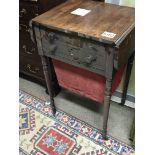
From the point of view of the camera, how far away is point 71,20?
109 cm

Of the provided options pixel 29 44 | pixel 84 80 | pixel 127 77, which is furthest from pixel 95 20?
pixel 29 44

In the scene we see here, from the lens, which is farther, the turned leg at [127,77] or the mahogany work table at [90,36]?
the turned leg at [127,77]

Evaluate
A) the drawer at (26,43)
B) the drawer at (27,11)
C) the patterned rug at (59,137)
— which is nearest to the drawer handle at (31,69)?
the drawer at (26,43)

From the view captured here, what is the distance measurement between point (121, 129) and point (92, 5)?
85 cm

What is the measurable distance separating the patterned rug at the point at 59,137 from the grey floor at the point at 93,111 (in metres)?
0.05

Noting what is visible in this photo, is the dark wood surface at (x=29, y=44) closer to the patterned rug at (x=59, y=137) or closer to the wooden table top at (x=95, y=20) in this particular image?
the wooden table top at (x=95, y=20)

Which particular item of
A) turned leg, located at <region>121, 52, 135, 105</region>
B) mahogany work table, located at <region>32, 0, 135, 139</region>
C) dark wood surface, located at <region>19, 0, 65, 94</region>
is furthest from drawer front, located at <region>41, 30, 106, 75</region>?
turned leg, located at <region>121, 52, 135, 105</region>

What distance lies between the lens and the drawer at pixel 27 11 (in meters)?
1.38

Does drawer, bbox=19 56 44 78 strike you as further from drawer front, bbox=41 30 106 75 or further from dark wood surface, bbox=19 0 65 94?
drawer front, bbox=41 30 106 75

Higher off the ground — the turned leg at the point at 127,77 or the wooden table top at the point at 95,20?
the wooden table top at the point at 95,20

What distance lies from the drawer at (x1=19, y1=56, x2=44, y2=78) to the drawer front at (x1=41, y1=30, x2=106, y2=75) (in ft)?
1.72

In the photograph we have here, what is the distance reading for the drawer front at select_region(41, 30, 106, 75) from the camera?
999 millimetres
